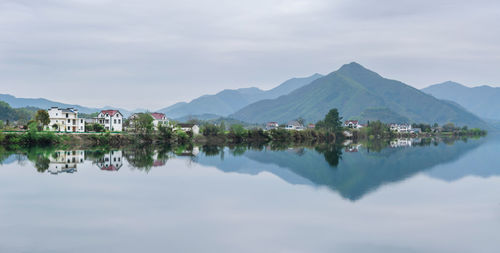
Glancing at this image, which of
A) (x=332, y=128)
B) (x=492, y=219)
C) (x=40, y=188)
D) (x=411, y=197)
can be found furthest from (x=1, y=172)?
(x=332, y=128)

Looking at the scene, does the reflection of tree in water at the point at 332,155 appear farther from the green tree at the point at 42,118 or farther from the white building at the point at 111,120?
the green tree at the point at 42,118

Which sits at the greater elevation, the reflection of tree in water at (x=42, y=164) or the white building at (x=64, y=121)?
the white building at (x=64, y=121)

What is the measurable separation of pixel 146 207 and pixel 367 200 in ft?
32.8

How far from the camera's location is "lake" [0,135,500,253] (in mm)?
12758

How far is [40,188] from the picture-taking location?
2166cm

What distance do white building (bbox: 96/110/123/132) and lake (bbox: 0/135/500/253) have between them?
47.2 m

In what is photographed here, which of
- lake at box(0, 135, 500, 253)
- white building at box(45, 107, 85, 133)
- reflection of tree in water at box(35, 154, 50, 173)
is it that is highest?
white building at box(45, 107, 85, 133)

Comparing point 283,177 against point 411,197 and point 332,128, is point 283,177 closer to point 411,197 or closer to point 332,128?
point 411,197

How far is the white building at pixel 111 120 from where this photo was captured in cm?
7656

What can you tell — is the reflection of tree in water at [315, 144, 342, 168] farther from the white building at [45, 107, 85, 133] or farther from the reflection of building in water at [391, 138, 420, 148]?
the white building at [45, 107, 85, 133]

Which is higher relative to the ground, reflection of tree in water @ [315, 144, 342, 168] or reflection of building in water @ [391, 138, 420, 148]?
reflection of building in water @ [391, 138, 420, 148]

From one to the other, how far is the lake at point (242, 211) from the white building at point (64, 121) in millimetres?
38215

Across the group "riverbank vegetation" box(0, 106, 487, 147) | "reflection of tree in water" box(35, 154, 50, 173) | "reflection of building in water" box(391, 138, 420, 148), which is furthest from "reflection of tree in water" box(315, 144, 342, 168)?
"reflection of tree in water" box(35, 154, 50, 173)

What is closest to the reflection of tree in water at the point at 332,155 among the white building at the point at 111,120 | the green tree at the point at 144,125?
the green tree at the point at 144,125
